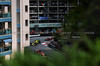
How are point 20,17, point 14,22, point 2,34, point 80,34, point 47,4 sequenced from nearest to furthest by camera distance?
point 80,34, point 2,34, point 14,22, point 20,17, point 47,4

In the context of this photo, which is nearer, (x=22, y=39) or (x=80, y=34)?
(x=80, y=34)

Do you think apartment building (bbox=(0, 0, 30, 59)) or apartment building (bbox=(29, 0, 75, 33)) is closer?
apartment building (bbox=(0, 0, 30, 59))

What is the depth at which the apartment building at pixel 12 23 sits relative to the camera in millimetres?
7594

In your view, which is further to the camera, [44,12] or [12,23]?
[44,12]

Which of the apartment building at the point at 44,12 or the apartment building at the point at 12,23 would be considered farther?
the apartment building at the point at 44,12

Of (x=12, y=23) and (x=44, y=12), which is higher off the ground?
(x=44, y=12)

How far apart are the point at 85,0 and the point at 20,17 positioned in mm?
8416

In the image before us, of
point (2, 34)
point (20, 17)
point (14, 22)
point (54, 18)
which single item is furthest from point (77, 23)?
point (54, 18)

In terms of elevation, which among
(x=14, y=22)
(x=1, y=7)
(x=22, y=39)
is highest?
(x=1, y=7)

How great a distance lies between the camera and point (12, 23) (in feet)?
26.7

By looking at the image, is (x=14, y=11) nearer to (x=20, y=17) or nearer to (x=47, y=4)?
(x=20, y=17)

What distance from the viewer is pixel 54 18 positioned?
17.1 m

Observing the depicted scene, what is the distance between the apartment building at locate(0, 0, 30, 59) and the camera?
7.59 meters

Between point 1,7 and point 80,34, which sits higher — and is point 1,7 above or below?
above
